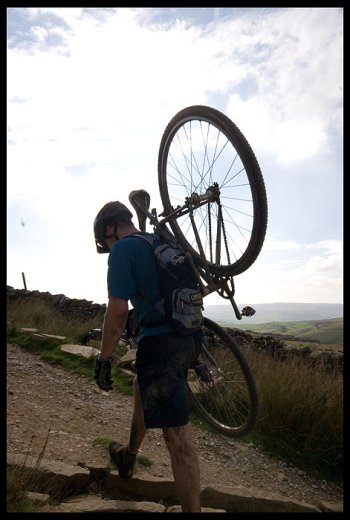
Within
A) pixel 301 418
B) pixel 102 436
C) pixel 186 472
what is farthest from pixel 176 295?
pixel 301 418

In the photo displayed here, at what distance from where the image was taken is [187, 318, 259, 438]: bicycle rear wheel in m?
3.53

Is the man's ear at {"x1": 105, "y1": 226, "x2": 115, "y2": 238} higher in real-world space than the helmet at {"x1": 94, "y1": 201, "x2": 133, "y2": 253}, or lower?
lower

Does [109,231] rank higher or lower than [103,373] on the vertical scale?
higher

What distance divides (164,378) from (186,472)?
525mm

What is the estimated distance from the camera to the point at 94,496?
3059mm

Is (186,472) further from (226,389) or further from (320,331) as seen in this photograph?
(320,331)

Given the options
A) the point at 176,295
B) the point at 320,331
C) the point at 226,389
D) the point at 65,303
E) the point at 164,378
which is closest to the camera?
the point at 164,378

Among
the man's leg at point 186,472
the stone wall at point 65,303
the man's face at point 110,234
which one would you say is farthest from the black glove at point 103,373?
the stone wall at point 65,303

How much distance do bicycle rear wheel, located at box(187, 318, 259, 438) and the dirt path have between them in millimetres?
323

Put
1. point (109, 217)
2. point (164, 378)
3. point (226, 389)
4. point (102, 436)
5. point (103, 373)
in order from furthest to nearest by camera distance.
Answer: point (226, 389), point (102, 436), point (109, 217), point (103, 373), point (164, 378)

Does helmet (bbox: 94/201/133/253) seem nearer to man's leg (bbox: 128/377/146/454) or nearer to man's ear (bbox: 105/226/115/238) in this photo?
man's ear (bbox: 105/226/115/238)

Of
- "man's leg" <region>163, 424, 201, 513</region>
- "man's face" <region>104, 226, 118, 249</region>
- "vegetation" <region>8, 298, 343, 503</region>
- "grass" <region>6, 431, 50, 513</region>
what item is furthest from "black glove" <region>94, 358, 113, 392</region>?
"vegetation" <region>8, 298, 343, 503</region>

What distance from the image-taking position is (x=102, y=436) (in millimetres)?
4035

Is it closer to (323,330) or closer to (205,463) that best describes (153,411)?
(205,463)
